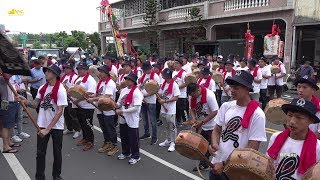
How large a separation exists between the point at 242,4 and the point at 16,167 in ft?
59.8

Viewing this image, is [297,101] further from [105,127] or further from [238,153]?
[105,127]

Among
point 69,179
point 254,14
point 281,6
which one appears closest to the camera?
point 69,179

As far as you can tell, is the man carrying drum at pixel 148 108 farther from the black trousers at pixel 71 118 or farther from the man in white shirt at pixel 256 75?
the man in white shirt at pixel 256 75

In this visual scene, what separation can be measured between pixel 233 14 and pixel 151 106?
1540 cm

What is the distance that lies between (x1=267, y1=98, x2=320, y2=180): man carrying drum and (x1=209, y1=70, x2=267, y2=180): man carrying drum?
0.39 m

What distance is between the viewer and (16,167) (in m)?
6.59

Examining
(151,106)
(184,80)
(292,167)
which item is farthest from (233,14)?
(292,167)

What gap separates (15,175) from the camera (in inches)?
243

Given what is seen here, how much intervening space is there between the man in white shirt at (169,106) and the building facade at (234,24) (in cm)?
1295

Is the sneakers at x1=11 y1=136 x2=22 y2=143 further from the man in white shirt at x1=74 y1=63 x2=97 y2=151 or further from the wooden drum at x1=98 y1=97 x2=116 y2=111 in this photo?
the wooden drum at x1=98 y1=97 x2=116 y2=111

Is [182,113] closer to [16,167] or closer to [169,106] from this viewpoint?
[169,106]

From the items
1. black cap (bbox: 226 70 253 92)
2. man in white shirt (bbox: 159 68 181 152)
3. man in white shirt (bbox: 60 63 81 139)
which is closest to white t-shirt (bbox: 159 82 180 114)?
man in white shirt (bbox: 159 68 181 152)

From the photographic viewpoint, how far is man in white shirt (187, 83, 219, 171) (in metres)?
5.87

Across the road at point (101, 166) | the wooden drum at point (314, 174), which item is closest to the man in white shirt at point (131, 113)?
the road at point (101, 166)
